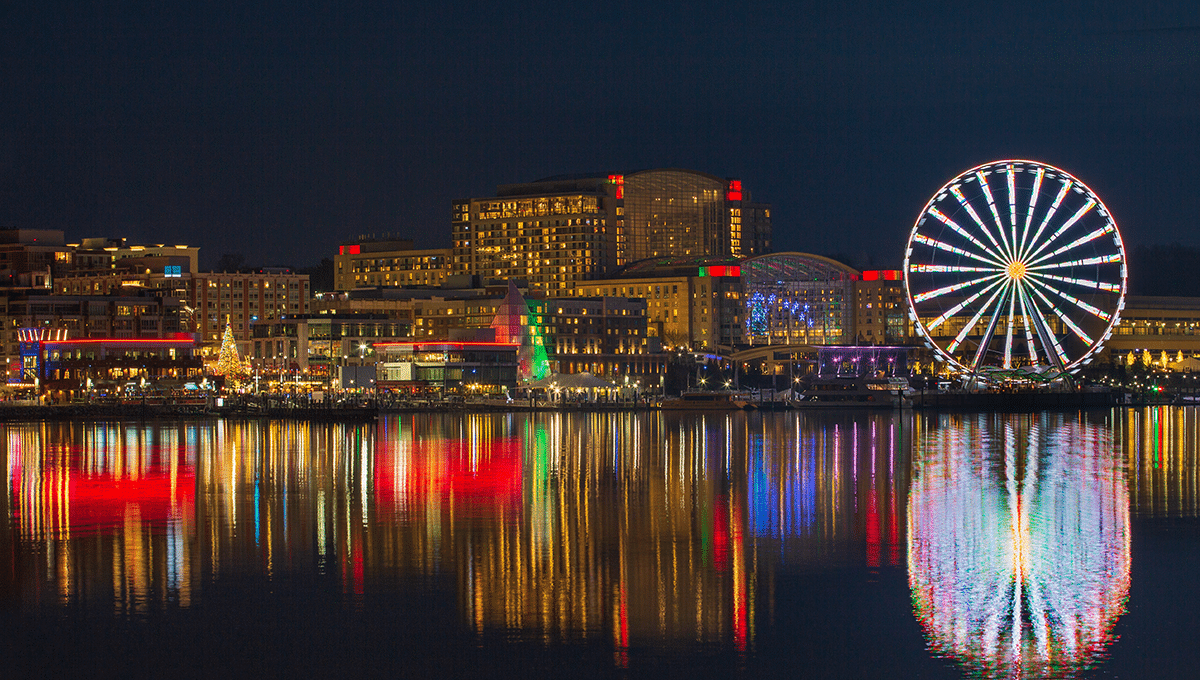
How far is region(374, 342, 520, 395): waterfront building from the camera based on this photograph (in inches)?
4779

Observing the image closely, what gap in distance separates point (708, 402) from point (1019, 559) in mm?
86565

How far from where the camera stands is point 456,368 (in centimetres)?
12169

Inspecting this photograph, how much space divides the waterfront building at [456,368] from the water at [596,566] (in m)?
60.7

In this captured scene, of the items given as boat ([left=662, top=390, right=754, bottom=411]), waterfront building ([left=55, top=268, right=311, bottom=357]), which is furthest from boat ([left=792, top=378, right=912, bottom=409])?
waterfront building ([left=55, top=268, right=311, bottom=357])

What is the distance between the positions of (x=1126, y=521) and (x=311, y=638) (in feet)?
79.6

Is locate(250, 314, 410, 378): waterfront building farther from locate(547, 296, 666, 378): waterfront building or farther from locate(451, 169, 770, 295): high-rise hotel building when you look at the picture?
locate(451, 169, 770, 295): high-rise hotel building

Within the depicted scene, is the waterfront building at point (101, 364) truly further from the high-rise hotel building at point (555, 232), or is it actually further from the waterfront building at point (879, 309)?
the waterfront building at point (879, 309)

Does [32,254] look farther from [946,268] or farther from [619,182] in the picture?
[946,268]

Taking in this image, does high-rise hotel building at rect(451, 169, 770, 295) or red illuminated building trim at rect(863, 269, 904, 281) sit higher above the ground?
high-rise hotel building at rect(451, 169, 770, 295)

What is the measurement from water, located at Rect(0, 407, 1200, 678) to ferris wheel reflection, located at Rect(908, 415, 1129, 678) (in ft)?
0.36

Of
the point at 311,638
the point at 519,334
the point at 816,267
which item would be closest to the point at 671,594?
the point at 311,638

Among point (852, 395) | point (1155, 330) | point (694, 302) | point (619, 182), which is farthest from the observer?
point (619, 182)

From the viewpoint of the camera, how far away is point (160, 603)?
2762 centimetres

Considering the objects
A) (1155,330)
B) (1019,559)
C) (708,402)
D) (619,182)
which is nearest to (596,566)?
(1019,559)
